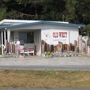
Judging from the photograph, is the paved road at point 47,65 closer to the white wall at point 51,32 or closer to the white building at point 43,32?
the white wall at point 51,32

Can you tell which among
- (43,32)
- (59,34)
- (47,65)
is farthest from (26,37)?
(47,65)

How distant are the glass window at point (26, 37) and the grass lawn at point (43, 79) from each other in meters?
15.1

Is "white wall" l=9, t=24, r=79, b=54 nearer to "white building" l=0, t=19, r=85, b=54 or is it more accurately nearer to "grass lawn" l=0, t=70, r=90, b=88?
"white building" l=0, t=19, r=85, b=54

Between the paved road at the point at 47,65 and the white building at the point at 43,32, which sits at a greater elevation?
the white building at the point at 43,32

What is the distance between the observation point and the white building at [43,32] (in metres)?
28.0

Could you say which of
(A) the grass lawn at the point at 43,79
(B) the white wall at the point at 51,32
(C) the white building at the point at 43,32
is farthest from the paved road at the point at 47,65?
(C) the white building at the point at 43,32

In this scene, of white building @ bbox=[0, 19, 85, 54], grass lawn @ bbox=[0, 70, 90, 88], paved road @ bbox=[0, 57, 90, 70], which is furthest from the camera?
white building @ bbox=[0, 19, 85, 54]

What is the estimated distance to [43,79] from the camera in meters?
12.7

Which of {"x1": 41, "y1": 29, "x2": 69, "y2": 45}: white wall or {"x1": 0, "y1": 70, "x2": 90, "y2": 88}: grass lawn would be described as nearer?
{"x1": 0, "y1": 70, "x2": 90, "y2": 88}: grass lawn

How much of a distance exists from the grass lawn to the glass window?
594 inches

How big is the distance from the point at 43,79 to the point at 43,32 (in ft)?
51.4

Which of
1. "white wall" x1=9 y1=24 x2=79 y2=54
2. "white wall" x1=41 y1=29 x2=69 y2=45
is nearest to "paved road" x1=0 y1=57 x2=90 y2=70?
"white wall" x1=41 y1=29 x2=69 y2=45

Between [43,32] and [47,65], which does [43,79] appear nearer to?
[47,65]

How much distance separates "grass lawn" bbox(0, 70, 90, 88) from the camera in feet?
37.6
